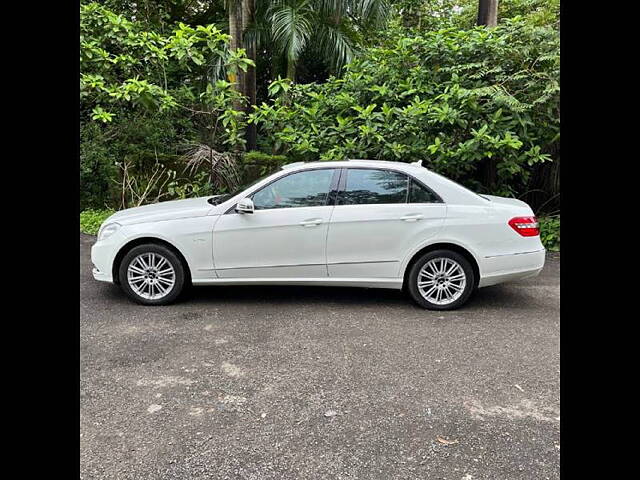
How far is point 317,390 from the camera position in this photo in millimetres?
3406

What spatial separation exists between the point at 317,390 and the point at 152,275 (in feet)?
8.14

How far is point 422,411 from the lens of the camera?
314 cm

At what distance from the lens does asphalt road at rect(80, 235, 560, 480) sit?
2.64m

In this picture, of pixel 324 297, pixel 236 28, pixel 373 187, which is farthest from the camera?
pixel 236 28

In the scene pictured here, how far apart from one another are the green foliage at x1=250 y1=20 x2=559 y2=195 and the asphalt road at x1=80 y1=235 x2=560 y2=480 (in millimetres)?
2896

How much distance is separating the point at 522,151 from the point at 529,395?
16.7 ft

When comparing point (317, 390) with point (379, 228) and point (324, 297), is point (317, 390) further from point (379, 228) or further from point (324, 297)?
point (324, 297)

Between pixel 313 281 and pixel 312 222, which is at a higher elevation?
pixel 312 222

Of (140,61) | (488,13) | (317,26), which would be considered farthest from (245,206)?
(317,26)

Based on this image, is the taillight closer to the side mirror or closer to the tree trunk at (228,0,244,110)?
the side mirror

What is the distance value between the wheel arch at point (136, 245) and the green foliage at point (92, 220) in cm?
421

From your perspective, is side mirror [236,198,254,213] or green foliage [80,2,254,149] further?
green foliage [80,2,254,149]

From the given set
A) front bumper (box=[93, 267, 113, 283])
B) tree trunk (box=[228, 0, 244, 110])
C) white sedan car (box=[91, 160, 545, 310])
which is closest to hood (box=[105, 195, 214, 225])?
white sedan car (box=[91, 160, 545, 310])
